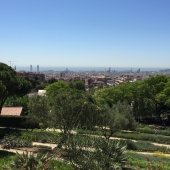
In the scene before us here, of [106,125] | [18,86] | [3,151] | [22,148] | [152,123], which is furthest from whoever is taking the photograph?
[152,123]

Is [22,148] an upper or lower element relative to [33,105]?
lower

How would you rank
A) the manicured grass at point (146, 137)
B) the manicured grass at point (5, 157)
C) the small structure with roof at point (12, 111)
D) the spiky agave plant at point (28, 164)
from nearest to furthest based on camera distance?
the spiky agave plant at point (28, 164)
the manicured grass at point (5, 157)
the manicured grass at point (146, 137)
the small structure with roof at point (12, 111)

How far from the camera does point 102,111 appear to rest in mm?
40188

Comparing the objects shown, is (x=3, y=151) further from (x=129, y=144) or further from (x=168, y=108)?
(x=168, y=108)

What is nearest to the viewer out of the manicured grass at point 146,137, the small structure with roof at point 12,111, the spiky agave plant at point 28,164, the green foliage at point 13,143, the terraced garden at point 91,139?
the spiky agave plant at point 28,164

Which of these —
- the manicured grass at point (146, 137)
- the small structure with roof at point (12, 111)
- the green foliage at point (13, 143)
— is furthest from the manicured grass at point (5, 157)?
the small structure with roof at point (12, 111)

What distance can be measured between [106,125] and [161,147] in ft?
19.0

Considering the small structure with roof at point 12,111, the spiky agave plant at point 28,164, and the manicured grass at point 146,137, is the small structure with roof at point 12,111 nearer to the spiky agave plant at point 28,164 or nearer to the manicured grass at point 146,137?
the manicured grass at point 146,137

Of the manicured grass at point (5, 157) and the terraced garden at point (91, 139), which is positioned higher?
the manicured grass at point (5, 157)

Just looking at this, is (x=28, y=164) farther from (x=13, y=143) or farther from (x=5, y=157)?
(x=13, y=143)

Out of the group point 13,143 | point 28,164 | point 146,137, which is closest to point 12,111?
point 146,137

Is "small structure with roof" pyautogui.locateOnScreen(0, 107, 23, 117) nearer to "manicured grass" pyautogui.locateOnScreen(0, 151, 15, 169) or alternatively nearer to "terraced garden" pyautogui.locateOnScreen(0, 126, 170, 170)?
"terraced garden" pyautogui.locateOnScreen(0, 126, 170, 170)

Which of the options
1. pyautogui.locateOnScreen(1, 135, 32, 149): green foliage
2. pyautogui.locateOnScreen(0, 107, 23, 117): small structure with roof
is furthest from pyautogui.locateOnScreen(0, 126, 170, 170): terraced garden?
pyautogui.locateOnScreen(0, 107, 23, 117): small structure with roof

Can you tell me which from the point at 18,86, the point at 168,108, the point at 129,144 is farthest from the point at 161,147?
the point at 168,108
